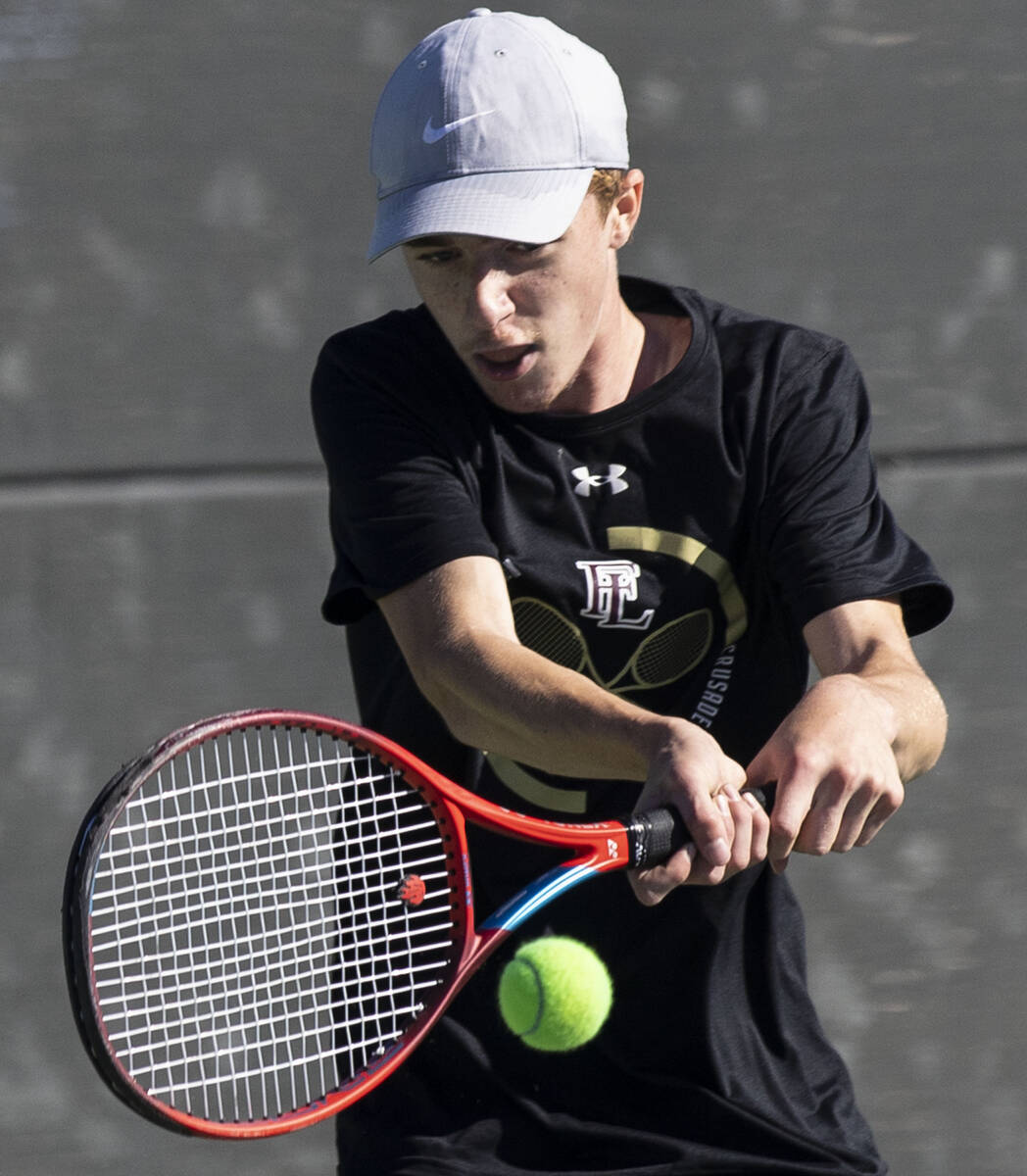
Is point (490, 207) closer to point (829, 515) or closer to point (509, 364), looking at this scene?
point (509, 364)

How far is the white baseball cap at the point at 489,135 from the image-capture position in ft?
6.33

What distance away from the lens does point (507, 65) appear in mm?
1955

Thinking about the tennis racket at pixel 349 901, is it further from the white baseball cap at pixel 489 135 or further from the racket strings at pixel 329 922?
the white baseball cap at pixel 489 135

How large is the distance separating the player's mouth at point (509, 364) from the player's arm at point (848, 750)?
0.44 m

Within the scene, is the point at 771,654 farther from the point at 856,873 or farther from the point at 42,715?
the point at 42,715

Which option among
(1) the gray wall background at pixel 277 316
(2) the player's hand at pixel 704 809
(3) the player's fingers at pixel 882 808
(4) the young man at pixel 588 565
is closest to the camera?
(2) the player's hand at pixel 704 809

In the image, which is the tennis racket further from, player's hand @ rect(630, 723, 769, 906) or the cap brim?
the cap brim

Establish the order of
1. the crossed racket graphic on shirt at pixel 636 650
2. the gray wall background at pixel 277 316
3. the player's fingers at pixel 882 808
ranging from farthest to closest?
the gray wall background at pixel 277 316
the crossed racket graphic on shirt at pixel 636 650
the player's fingers at pixel 882 808

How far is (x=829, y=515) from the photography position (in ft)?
6.68

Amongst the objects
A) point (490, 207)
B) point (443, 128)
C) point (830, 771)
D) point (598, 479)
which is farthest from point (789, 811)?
point (443, 128)

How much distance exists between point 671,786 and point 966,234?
5.98 feet

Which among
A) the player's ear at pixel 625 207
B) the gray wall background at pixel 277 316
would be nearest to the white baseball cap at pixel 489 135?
the player's ear at pixel 625 207

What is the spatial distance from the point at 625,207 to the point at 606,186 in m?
0.09

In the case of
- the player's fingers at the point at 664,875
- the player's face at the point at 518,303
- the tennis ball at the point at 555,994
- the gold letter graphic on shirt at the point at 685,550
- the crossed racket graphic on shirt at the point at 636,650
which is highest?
the player's face at the point at 518,303
